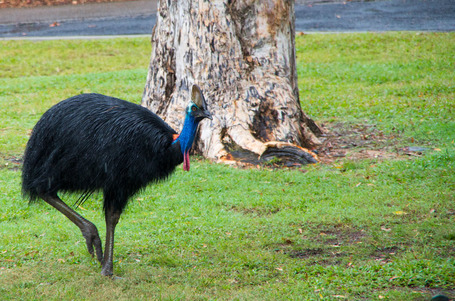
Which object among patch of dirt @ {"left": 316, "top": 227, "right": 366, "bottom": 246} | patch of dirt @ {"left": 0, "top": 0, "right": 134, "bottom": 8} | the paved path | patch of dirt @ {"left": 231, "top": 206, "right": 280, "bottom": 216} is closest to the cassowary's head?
patch of dirt @ {"left": 316, "top": 227, "right": 366, "bottom": 246}

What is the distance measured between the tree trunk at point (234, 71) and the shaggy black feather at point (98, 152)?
3.51 metres

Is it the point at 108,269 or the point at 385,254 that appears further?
the point at 385,254

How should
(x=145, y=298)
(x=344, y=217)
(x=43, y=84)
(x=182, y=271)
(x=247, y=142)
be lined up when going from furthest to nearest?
(x=43, y=84) < (x=247, y=142) < (x=344, y=217) < (x=182, y=271) < (x=145, y=298)

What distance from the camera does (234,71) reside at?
862 cm

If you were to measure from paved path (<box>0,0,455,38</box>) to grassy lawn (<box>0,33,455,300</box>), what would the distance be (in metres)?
6.88

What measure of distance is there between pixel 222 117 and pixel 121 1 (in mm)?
17546

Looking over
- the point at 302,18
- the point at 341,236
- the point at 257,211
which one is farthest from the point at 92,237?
the point at 302,18

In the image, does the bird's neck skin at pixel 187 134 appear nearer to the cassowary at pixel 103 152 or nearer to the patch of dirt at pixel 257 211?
the cassowary at pixel 103 152

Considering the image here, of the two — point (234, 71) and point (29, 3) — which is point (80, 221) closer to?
point (234, 71)

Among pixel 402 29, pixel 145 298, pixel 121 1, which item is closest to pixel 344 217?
pixel 145 298

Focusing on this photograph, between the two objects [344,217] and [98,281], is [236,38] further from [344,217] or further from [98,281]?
[98,281]

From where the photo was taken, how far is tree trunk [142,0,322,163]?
8430 mm

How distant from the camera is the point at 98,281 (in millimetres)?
4746

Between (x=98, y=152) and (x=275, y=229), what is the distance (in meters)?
2.15
